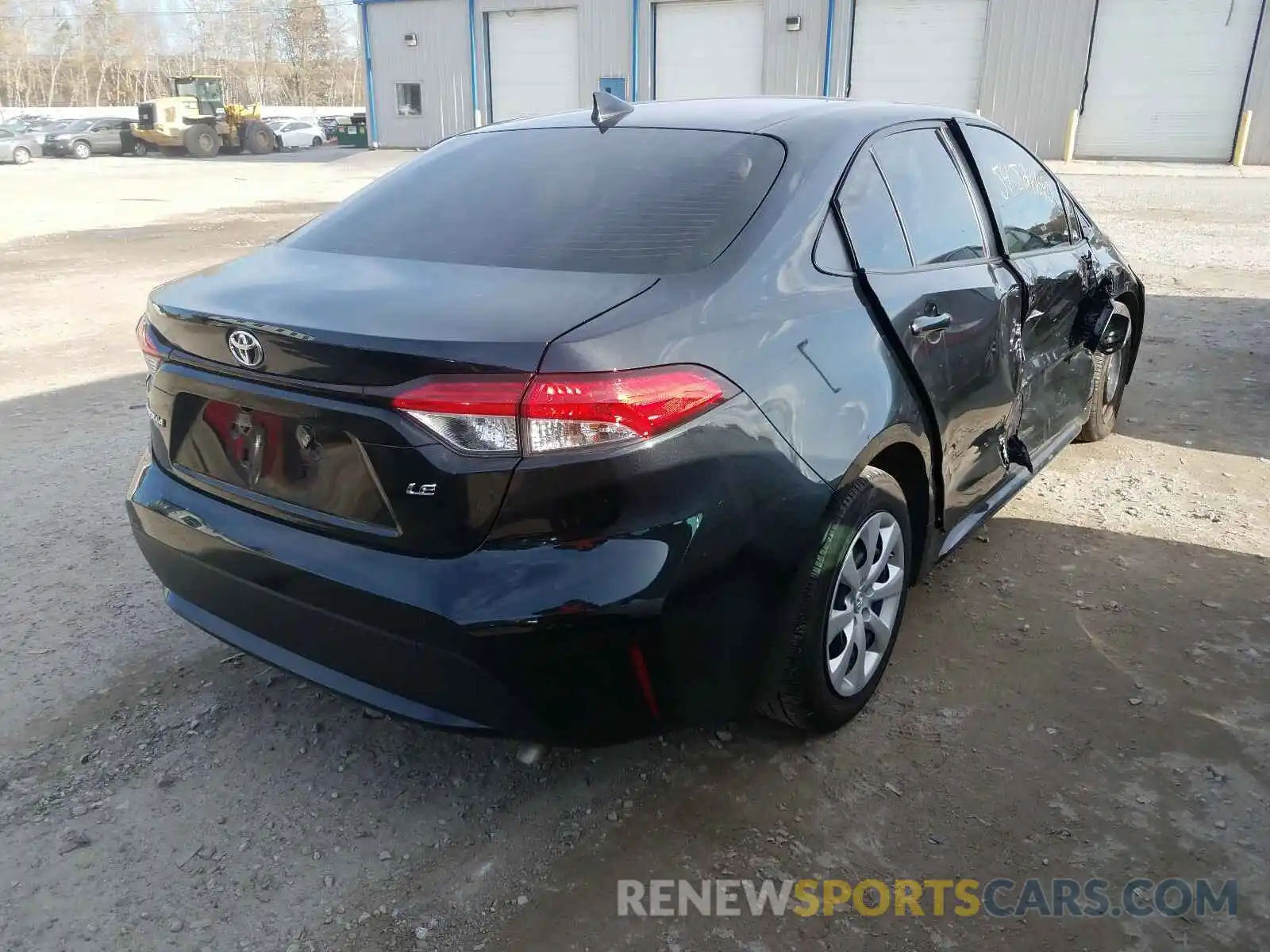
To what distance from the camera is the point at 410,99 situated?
106 feet

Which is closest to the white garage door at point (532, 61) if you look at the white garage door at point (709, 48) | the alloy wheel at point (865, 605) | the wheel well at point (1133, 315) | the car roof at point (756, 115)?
the white garage door at point (709, 48)

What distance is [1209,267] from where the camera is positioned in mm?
10719

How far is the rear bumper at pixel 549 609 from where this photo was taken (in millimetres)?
1964

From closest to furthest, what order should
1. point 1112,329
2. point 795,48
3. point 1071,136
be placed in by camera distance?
1. point 1112,329
2. point 1071,136
3. point 795,48

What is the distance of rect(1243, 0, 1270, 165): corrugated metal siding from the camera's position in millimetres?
22594

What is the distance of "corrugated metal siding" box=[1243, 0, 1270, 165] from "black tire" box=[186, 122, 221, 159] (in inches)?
1190

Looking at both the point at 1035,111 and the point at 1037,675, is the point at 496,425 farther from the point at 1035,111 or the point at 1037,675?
the point at 1035,111

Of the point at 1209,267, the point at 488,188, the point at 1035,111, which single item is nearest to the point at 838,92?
the point at 1035,111

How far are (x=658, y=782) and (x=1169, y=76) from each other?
26441 millimetres

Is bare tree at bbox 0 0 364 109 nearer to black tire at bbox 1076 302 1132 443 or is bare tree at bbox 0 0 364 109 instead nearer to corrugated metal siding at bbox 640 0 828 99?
corrugated metal siding at bbox 640 0 828 99

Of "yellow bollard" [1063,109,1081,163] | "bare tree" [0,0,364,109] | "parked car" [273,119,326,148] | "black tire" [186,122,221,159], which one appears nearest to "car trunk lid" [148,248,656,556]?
"yellow bollard" [1063,109,1081,163]

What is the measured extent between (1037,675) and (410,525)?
6.82 feet

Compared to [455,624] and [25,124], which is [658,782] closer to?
[455,624]

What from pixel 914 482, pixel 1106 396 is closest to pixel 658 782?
pixel 914 482
